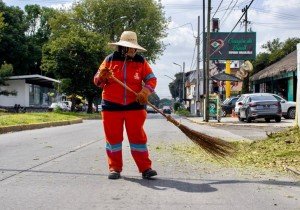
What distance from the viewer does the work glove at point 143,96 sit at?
22.1 ft


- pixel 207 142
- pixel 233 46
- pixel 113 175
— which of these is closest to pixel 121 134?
pixel 113 175

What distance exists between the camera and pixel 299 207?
5.38 metres

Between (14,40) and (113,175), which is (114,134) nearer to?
(113,175)

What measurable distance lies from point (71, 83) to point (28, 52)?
26248 millimetres

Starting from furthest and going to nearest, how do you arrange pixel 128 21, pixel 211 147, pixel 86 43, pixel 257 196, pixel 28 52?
pixel 28 52
pixel 128 21
pixel 86 43
pixel 211 147
pixel 257 196

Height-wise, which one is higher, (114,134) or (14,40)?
(14,40)

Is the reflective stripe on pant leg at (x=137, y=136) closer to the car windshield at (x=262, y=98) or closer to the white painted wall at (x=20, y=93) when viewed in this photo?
the car windshield at (x=262, y=98)

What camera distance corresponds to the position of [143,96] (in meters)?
6.73

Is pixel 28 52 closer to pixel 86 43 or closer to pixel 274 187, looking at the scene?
pixel 86 43

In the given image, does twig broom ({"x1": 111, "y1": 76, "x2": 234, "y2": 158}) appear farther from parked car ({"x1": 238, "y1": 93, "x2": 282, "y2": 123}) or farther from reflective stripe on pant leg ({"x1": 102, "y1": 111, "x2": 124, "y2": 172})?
parked car ({"x1": 238, "y1": 93, "x2": 282, "y2": 123})

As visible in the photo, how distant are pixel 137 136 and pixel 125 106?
1.36 feet

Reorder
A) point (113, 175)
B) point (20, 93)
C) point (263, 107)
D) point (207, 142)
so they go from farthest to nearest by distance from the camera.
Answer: point (20, 93)
point (263, 107)
point (207, 142)
point (113, 175)

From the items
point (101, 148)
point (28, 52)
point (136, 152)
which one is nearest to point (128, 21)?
point (28, 52)

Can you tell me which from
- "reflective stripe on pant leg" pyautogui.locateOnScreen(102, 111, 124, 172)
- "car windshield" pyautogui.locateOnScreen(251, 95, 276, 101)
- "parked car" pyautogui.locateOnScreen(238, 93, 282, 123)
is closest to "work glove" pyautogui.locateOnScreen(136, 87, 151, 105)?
"reflective stripe on pant leg" pyautogui.locateOnScreen(102, 111, 124, 172)
